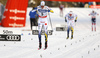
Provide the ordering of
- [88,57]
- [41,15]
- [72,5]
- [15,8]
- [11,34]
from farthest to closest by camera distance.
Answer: [72,5], [15,8], [11,34], [41,15], [88,57]

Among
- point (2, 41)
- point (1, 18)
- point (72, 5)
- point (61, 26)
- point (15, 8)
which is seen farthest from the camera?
point (72, 5)

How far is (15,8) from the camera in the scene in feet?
71.9

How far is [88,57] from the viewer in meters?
8.12

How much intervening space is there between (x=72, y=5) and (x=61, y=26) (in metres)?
40.2

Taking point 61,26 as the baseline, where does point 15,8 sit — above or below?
above

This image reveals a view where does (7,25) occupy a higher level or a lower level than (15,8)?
lower

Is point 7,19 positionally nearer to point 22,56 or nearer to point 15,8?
point 15,8

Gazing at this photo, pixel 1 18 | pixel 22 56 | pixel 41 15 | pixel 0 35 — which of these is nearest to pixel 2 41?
pixel 0 35

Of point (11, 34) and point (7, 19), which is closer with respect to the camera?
point (11, 34)

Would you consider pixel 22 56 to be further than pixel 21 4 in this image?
No

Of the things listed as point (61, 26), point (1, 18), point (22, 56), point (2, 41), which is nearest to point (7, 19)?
point (1, 18)

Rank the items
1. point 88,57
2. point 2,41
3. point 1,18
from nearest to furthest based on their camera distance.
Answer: point 88,57, point 2,41, point 1,18

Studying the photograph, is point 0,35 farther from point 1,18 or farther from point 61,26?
point 1,18

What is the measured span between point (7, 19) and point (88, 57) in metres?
14.6
